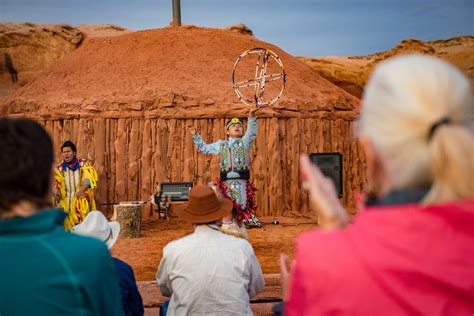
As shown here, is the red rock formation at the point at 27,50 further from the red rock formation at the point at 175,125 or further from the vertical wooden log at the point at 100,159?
the vertical wooden log at the point at 100,159

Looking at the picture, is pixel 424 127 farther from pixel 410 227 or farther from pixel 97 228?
pixel 97 228

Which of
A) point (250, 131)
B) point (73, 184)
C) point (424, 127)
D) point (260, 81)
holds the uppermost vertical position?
point (260, 81)

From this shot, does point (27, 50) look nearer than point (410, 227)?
No

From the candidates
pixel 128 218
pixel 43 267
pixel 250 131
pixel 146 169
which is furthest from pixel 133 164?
pixel 43 267

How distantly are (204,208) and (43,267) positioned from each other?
1.91m

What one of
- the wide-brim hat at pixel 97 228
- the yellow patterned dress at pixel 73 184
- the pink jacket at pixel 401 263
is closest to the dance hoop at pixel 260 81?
the yellow patterned dress at pixel 73 184

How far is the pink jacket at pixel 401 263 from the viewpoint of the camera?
1.16m

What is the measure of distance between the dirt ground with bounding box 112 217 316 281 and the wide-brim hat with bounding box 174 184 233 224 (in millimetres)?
3330

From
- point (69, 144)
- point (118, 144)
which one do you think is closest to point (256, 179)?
point (118, 144)

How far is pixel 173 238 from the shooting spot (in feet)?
33.0

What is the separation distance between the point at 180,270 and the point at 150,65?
39.1ft

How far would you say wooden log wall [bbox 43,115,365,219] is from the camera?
1205 cm

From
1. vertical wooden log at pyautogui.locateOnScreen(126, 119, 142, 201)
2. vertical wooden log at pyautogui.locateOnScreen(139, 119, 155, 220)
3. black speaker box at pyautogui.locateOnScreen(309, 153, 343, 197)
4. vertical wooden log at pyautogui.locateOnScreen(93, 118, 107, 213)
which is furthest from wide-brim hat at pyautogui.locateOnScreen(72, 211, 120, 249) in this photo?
black speaker box at pyautogui.locateOnScreen(309, 153, 343, 197)

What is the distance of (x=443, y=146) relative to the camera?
1176mm
